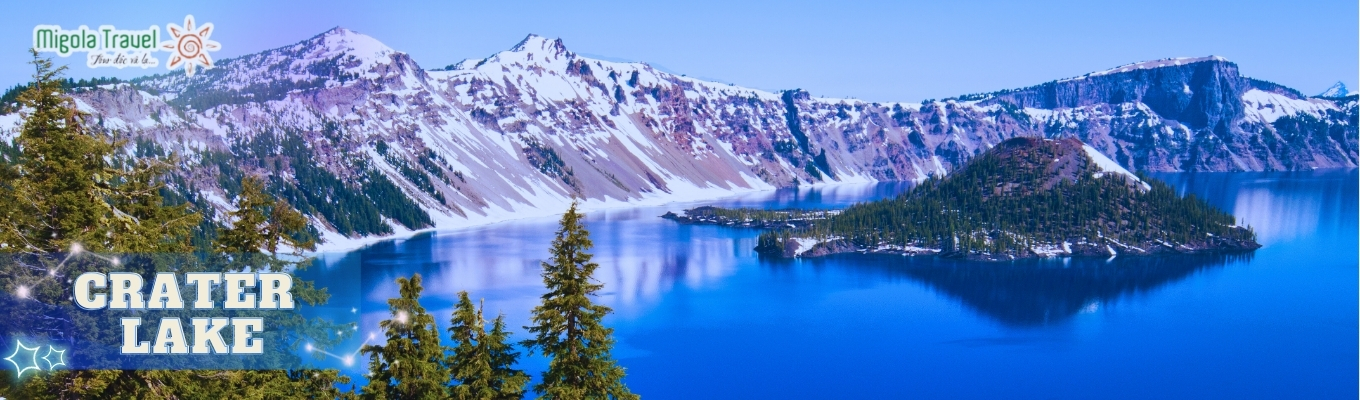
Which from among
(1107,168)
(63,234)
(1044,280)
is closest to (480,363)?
(63,234)

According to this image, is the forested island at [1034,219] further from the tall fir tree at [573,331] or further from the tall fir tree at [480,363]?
the tall fir tree at [573,331]

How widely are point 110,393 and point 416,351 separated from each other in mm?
9073

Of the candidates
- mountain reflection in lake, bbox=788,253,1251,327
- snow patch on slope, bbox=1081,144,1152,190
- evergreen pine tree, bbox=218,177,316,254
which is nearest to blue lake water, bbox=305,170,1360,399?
mountain reflection in lake, bbox=788,253,1251,327

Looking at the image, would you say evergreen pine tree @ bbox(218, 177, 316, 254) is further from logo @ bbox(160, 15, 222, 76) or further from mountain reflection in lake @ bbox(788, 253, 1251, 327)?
mountain reflection in lake @ bbox(788, 253, 1251, 327)

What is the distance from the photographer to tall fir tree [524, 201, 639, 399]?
28828mm

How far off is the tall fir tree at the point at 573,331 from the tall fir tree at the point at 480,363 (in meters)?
2.20

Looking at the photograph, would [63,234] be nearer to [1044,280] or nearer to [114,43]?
[114,43]

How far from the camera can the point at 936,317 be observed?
3797 inches

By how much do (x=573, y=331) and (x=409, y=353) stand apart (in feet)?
16.5

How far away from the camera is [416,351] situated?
2986cm

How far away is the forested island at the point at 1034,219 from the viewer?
14862 cm

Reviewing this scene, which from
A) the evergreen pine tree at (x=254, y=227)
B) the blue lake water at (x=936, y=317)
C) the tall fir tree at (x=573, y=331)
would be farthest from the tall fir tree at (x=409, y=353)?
the tall fir tree at (x=573, y=331)

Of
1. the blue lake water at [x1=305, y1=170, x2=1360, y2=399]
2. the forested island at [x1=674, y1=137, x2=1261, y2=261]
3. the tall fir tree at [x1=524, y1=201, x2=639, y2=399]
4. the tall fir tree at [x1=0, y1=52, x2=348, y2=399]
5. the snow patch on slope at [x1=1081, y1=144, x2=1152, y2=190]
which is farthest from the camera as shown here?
the snow patch on slope at [x1=1081, y1=144, x2=1152, y2=190]

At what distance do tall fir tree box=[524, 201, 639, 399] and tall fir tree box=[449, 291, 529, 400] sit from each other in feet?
7.22
